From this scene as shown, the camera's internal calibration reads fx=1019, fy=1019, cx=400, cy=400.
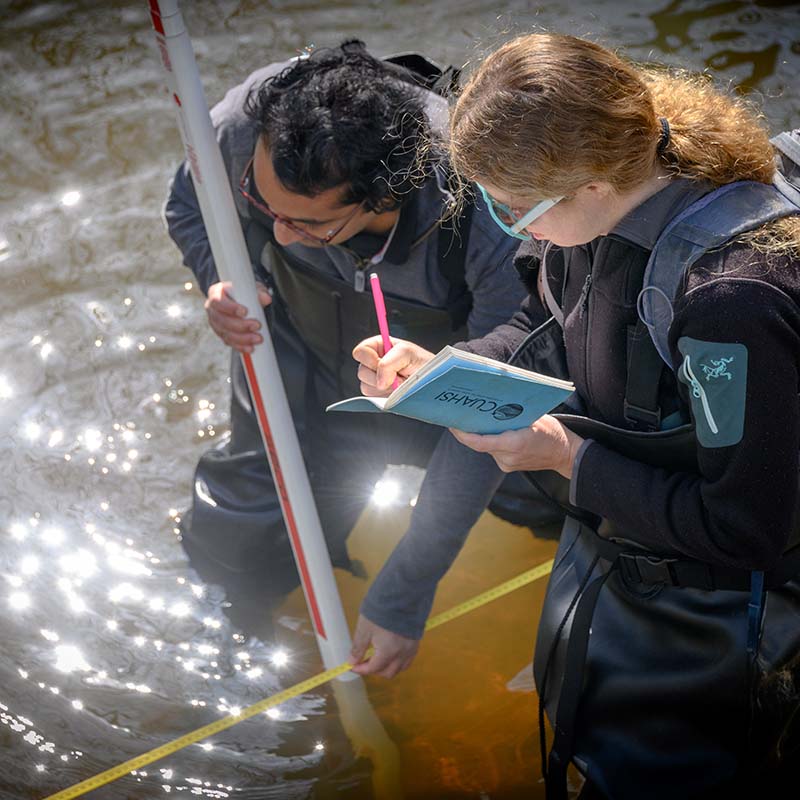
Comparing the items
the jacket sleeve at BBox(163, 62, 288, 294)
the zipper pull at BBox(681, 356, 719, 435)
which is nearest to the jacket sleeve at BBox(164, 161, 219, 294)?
the jacket sleeve at BBox(163, 62, 288, 294)

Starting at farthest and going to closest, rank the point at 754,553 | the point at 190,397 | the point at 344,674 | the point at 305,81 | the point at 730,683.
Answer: the point at 190,397 < the point at 344,674 < the point at 305,81 < the point at 730,683 < the point at 754,553

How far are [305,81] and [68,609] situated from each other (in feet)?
5.48

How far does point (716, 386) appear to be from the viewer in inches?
49.1

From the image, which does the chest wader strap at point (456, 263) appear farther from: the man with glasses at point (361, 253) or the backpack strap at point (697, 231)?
the backpack strap at point (697, 231)

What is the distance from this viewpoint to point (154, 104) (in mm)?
4359

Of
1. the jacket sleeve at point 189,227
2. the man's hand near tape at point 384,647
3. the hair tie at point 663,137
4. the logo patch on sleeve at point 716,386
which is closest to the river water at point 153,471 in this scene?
the man's hand near tape at point 384,647

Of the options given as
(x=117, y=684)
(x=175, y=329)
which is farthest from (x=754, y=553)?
(x=175, y=329)

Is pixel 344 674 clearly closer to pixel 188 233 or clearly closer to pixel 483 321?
pixel 483 321

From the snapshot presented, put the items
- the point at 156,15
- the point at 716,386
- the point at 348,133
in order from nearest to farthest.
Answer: the point at 716,386 < the point at 156,15 < the point at 348,133

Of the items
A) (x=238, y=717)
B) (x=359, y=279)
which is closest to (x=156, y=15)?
(x=359, y=279)

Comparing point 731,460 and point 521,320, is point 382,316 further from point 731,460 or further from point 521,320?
point 731,460

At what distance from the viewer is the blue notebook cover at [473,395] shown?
1.33 metres

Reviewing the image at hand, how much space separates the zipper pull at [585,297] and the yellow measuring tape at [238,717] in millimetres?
1160

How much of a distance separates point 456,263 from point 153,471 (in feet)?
5.07
